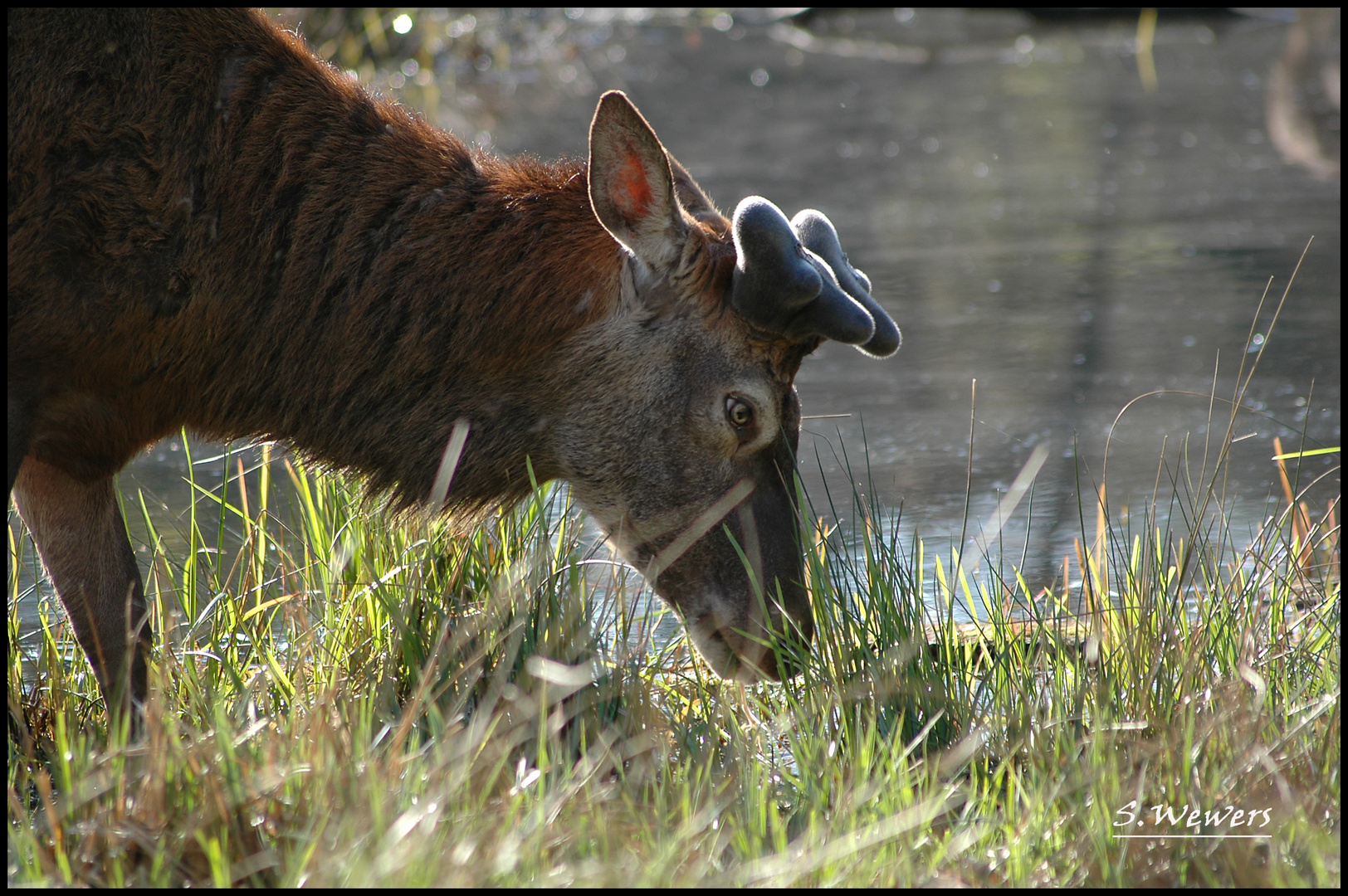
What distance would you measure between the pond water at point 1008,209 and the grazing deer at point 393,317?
1.87ft

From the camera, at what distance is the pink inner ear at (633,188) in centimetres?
388

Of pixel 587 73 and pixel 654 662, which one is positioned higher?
pixel 587 73

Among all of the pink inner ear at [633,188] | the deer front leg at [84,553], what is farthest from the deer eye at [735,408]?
the deer front leg at [84,553]

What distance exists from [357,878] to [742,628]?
5.80 feet

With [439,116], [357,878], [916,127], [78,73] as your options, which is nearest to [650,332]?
[78,73]

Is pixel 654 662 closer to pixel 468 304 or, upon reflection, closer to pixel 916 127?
pixel 468 304

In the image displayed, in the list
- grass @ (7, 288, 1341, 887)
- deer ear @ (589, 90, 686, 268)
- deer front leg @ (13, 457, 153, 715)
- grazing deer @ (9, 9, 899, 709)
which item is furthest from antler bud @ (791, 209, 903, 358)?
deer front leg @ (13, 457, 153, 715)

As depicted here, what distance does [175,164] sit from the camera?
149 inches

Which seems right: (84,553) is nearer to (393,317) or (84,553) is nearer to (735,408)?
(393,317)

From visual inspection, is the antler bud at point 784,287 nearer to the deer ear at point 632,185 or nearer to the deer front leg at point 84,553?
the deer ear at point 632,185

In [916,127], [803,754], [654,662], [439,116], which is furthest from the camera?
[916,127]

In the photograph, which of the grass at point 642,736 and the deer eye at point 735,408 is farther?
the deer eye at point 735,408

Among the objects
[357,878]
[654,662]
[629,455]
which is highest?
[629,455]

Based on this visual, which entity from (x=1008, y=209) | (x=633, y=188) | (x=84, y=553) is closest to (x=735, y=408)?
(x=633, y=188)
